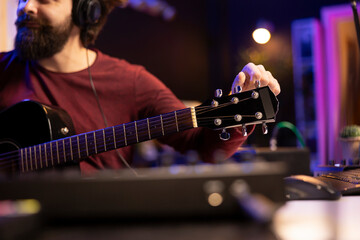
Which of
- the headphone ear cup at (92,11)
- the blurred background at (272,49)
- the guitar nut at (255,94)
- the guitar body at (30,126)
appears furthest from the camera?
the blurred background at (272,49)

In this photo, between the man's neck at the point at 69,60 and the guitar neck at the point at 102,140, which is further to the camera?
the man's neck at the point at 69,60

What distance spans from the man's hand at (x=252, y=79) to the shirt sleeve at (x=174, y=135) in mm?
164

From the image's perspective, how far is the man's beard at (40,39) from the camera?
1.33 m

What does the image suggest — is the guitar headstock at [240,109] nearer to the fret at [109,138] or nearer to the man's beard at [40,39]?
the fret at [109,138]

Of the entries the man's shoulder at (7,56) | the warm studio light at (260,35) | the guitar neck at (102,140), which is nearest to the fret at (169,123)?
the guitar neck at (102,140)

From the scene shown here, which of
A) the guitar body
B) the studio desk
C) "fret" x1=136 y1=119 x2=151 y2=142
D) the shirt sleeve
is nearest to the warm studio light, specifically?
the shirt sleeve

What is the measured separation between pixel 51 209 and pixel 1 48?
5.73ft

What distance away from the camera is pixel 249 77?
92cm

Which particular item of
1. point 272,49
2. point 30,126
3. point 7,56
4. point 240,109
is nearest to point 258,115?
point 240,109

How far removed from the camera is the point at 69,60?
138 cm

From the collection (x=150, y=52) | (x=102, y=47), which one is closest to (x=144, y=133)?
(x=102, y=47)

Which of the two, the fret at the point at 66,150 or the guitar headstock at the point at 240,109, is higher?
the guitar headstock at the point at 240,109

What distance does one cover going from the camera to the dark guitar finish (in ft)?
2.90

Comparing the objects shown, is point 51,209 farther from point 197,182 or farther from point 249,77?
point 249,77
